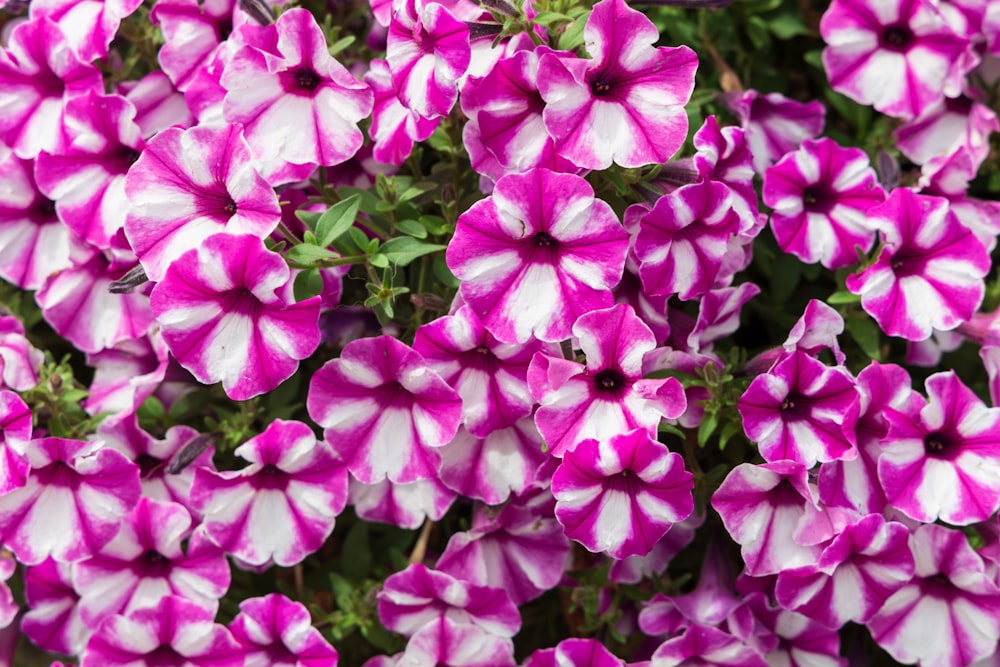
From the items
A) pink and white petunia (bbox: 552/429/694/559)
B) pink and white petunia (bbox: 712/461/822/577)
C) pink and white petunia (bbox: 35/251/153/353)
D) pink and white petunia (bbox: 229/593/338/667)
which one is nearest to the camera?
pink and white petunia (bbox: 552/429/694/559)

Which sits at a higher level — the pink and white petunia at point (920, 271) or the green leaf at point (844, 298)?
the pink and white petunia at point (920, 271)

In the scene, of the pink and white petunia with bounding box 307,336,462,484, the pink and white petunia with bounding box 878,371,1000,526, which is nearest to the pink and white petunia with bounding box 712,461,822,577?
the pink and white petunia with bounding box 878,371,1000,526

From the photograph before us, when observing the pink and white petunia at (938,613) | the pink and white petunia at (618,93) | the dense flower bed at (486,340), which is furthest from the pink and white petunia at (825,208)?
the pink and white petunia at (938,613)

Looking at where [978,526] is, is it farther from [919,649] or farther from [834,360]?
[834,360]

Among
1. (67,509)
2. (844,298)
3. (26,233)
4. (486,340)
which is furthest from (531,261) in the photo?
(26,233)

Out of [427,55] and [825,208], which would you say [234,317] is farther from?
[825,208]

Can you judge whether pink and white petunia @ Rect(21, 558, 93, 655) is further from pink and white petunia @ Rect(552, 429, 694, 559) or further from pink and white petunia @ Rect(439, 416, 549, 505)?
pink and white petunia @ Rect(552, 429, 694, 559)

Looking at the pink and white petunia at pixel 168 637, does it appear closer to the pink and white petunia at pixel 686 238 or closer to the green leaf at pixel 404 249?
the green leaf at pixel 404 249
